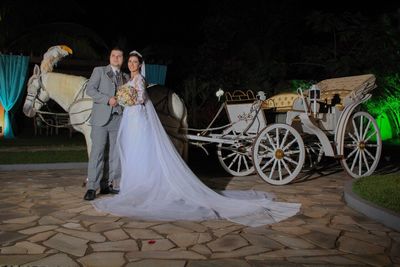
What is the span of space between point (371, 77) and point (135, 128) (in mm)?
4046

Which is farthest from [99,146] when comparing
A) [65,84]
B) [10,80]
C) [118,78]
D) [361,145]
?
[10,80]

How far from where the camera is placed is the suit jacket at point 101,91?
5.81m

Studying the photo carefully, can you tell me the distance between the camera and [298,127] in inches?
303

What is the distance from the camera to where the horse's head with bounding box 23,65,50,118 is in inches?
268

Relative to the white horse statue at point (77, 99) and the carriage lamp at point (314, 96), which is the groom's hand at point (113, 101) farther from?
the carriage lamp at point (314, 96)

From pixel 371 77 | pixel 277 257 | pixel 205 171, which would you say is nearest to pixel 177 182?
pixel 277 257

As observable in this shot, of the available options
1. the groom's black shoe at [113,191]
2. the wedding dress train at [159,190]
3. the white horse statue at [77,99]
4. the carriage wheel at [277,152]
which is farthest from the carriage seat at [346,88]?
the groom's black shoe at [113,191]

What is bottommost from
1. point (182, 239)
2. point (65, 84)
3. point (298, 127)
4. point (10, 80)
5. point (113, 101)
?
point (182, 239)

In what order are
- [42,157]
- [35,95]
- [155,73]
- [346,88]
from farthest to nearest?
[155,73], [42,157], [346,88], [35,95]

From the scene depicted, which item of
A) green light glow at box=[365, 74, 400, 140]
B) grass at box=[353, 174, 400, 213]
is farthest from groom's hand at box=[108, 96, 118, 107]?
green light glow at box=[365, 74, 400, 140]

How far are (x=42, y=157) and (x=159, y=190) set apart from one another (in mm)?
5451

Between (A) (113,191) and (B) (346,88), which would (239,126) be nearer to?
(B) (346,88)

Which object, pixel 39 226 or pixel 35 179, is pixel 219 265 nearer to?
pixel 39 226

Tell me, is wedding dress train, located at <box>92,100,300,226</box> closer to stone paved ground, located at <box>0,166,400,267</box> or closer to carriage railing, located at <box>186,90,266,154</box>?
stone paved ground, located at <box>0,166,400,267</box>
